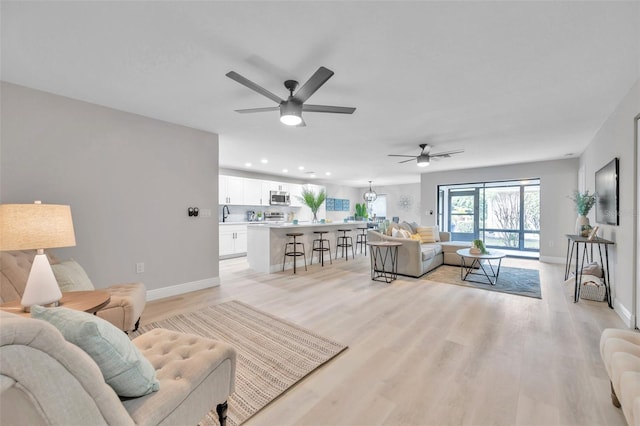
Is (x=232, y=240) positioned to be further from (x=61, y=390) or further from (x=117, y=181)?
(x=61, y=390)

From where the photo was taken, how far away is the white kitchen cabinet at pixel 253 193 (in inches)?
303

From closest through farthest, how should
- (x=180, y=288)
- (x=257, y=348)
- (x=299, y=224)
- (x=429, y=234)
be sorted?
1. (x=257, y=348)
2. (x=180, y=288)
3. (x=299, y=224)
4. (x=429, y=234)

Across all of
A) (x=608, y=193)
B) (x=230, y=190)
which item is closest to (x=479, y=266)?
(x=608, y=193)

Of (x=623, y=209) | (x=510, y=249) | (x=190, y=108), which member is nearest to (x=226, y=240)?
(x=190, y=108)

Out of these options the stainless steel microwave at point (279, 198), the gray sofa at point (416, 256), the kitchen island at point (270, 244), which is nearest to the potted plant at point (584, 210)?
the gray sofa at point (416, 256)

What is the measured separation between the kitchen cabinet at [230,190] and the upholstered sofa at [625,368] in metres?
7.03

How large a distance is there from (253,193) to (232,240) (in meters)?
1.58

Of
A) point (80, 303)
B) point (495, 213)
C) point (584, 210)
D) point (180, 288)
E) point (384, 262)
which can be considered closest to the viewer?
point (80, 303)

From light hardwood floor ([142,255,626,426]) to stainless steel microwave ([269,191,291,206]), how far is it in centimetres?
438

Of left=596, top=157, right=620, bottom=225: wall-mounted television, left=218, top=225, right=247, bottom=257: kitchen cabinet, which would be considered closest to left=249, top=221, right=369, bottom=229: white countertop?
left=218, top=225, right=247, bottom=257: kitchen cabinet

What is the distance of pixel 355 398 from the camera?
1.74 metres

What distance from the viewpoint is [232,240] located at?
7.09 metres

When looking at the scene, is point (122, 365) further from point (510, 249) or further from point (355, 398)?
point (510, 249)

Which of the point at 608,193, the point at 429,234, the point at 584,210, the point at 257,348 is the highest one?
the point at 608,193
